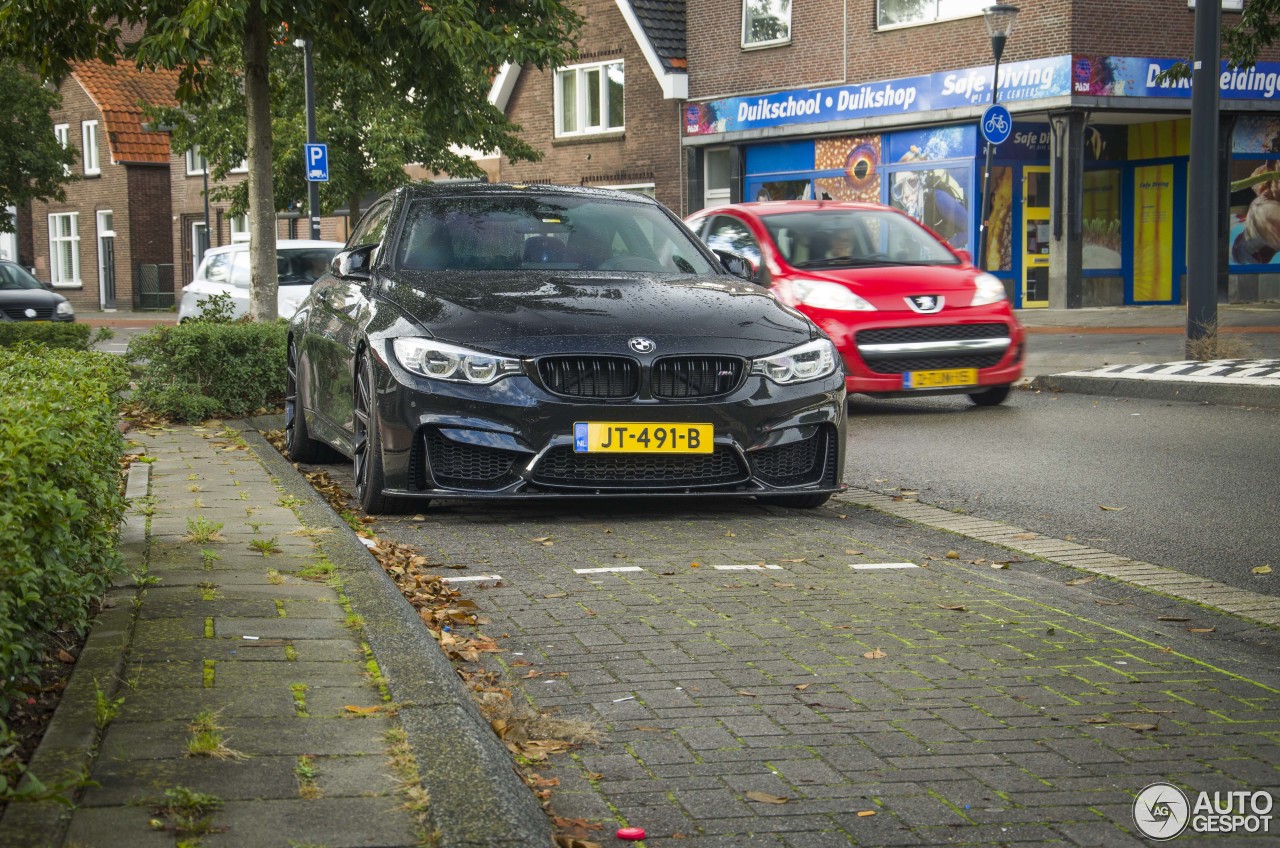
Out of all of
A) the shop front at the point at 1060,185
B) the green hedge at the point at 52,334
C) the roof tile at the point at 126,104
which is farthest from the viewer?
the roof tile at the point at 126,104

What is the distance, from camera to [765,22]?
33.4m

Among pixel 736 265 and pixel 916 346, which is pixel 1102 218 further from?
pixel 736 265

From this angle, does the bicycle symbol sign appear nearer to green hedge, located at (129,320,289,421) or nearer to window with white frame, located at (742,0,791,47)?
green hedge, located at (129,320,289,421)

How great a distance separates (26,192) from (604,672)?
28129 millimetres

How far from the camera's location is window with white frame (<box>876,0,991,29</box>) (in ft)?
95.0

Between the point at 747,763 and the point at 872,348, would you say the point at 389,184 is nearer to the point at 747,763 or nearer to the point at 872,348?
the point at 872,348

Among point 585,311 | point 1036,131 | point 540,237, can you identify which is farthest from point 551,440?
point 1036,131

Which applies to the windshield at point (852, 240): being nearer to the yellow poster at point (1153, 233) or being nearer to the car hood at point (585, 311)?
the car hood at point (585, 311)

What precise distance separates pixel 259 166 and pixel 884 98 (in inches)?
708

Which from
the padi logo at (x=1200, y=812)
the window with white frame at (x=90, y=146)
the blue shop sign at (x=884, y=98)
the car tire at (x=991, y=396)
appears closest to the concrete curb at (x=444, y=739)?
the padi logo at (x=1200, y=812)

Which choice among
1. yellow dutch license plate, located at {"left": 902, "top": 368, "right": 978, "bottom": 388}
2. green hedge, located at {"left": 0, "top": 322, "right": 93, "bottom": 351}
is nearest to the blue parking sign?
green hedge, located at {"left": 0, "top": 322, "right": 93, "bottom": 351}

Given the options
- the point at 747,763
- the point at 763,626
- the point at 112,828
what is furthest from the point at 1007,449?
the point at 112,828

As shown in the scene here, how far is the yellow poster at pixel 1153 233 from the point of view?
29891 mm

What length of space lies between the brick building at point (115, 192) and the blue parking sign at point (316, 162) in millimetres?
26441
